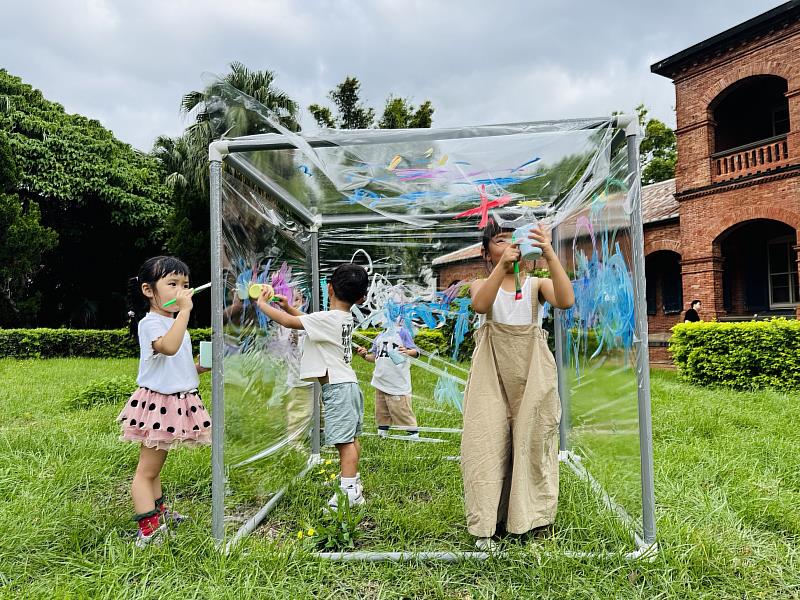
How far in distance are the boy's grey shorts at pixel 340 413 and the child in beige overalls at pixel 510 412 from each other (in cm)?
72

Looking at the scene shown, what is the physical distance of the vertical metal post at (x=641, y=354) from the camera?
7.27ft

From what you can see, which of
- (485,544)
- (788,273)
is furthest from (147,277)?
(788,273)

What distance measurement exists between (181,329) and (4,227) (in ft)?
42.4

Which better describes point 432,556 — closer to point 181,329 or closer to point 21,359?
point 181,329


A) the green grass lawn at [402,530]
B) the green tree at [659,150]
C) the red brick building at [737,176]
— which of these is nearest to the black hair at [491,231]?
the green grass lawn at [402,530]

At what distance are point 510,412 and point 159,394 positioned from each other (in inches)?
61.2

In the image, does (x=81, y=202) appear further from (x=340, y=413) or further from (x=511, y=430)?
(x=511, y=430)

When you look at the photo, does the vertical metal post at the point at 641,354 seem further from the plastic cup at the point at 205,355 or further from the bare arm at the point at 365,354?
the bare arm at the point at 365,354

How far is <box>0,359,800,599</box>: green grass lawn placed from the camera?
2.00 metres

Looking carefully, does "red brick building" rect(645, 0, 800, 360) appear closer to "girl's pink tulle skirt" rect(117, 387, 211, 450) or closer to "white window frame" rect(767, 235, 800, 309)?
"white window frame" rect(767, 235, 800, 309)

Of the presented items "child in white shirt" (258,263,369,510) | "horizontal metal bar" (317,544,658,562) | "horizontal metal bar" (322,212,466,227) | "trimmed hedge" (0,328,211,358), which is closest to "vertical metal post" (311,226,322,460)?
"horizontal metal bar" (322,212,466,227)

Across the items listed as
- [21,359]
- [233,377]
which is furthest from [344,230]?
[21,359]

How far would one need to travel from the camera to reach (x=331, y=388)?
9.40 feet

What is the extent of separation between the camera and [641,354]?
2225mm
